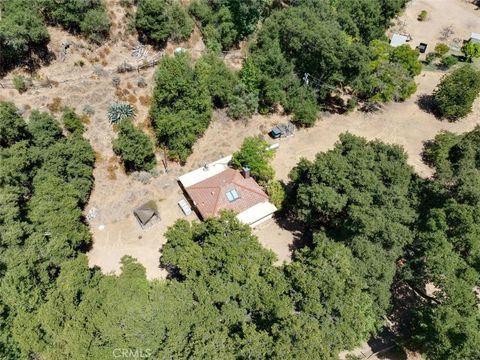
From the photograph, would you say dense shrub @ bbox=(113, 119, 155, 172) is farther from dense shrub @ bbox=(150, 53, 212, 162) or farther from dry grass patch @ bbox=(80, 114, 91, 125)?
dry grass patch @ bbox=(80, 114, 91, 125)

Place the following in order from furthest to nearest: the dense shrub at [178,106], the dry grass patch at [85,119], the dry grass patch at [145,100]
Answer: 1. the dry grass patch at [145,100]
2. the dry grass patch at [85,119]
3. the dense shrub at [178,106]

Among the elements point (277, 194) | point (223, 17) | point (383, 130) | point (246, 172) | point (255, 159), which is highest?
point (223, 17)

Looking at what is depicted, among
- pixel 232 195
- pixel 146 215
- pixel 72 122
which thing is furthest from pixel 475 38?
pixel 72 122

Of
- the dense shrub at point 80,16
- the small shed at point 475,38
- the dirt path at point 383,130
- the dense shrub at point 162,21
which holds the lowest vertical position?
the dirt path at point 383,130

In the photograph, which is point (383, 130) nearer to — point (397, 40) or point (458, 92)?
point (458, 92)

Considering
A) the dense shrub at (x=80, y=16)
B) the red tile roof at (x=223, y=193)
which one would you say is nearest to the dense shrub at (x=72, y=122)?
the dense shrub at (x=80, y=16)

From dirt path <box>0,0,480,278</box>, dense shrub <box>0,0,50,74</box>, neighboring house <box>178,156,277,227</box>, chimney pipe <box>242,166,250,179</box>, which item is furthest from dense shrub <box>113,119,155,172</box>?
dense shrub <box>0,0,50,74</box>

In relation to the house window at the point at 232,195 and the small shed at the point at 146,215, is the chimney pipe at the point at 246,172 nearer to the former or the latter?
the house window at the point at 232,195

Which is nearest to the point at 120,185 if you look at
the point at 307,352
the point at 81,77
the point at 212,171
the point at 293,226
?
the point at 212,171
